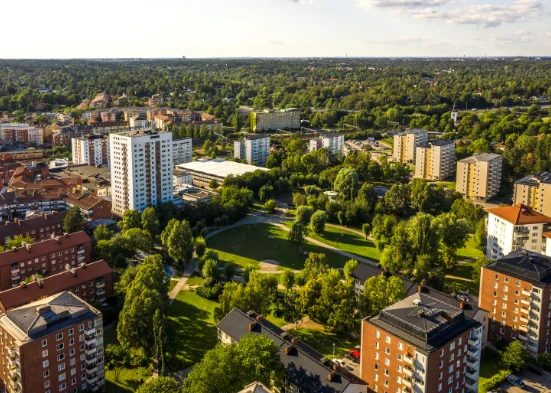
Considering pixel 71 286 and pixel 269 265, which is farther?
pixel 269 265

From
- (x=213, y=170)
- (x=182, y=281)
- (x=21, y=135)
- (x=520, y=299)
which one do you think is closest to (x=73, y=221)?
(x=182, y=281)

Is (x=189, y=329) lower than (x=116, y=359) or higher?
lower

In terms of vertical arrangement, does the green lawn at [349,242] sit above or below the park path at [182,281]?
above

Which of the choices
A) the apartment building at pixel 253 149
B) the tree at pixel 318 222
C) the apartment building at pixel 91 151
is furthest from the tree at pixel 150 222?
the apartment building at pixel 253 149

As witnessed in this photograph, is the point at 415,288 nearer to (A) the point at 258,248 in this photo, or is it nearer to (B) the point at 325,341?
(B) the point at 325,341

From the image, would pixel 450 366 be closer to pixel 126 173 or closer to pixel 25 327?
pixel 25 327

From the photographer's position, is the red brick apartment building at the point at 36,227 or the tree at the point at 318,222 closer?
the red brick apartment building at the point at 36,227

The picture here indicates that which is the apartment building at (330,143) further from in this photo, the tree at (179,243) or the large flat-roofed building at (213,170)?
the tree at (179,243)
